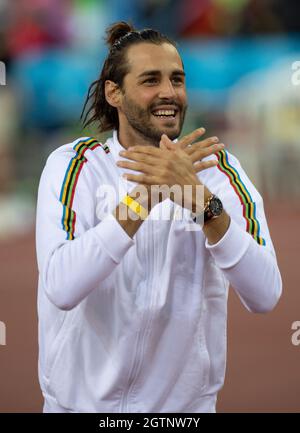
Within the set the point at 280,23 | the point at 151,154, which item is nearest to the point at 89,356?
the point at 151,154

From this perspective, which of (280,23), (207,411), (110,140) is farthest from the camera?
(280,23)

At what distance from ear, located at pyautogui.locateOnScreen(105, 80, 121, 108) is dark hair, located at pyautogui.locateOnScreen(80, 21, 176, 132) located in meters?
0.02

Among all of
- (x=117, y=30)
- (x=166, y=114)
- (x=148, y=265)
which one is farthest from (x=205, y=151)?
(x=117, y=30)

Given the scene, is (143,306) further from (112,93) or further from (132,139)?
(112,93)

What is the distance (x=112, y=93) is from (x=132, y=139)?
10.1 inches

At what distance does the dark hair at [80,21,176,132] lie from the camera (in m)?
3.38

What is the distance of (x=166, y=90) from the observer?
3.17m

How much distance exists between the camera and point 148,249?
3031 mm

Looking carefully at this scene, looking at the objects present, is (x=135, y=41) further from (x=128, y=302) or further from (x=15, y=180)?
(x=15, y=180)

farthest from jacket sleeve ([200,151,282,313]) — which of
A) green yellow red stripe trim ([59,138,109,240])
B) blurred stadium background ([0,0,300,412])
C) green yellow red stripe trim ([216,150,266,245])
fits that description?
blurred stadium background ([0,0,300,412])

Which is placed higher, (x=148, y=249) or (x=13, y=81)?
(x=13, y=81)

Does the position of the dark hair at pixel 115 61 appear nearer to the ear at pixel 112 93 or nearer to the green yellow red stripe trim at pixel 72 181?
the ear at pixel 112 93

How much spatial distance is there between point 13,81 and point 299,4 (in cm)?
381

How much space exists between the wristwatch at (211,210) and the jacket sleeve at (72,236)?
0.24m
